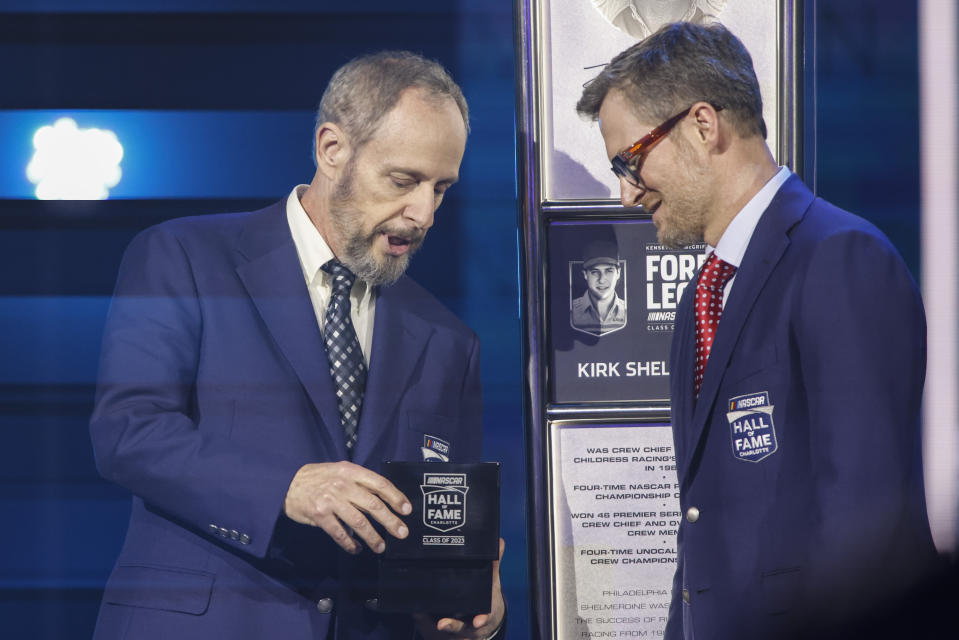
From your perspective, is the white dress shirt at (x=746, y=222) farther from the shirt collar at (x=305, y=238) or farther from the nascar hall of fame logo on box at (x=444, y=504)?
the shirt collar at (x=305, y=238)

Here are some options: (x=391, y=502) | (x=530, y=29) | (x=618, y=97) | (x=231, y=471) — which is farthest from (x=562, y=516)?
(x=530, y=29)

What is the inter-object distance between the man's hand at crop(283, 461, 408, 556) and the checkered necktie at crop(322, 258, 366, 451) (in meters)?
0.18

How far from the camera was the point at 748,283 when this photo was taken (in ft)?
6.15

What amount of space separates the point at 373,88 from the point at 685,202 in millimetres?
786

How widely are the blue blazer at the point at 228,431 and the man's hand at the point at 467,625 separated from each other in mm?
78

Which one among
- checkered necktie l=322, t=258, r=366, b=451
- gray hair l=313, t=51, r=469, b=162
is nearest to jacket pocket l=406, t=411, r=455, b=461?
checkered necktie l=322, t=258, r=366, b=451

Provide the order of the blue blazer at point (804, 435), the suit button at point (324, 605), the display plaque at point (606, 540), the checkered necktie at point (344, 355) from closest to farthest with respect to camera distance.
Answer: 1. the blue blazer at point (804, 435)
2. the suit button at point (324, 605)
3. the checkered necktie at point (344, 355)
4. the display plaque at point (606, 540)

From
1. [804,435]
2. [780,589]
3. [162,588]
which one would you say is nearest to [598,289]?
[804,435]

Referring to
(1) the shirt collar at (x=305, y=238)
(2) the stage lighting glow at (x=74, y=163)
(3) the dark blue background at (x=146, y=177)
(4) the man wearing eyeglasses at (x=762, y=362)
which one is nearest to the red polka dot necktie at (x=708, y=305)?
(4) the man wearing eyeglasses at (x=762, y=362)

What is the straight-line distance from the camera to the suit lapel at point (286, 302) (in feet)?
7.15

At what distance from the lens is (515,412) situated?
2.43m

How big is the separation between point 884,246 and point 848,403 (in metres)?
0.31

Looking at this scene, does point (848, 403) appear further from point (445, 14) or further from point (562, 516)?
point (445, 14)

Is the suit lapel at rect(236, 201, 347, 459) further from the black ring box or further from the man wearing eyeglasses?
the man wearing eyeglasses
